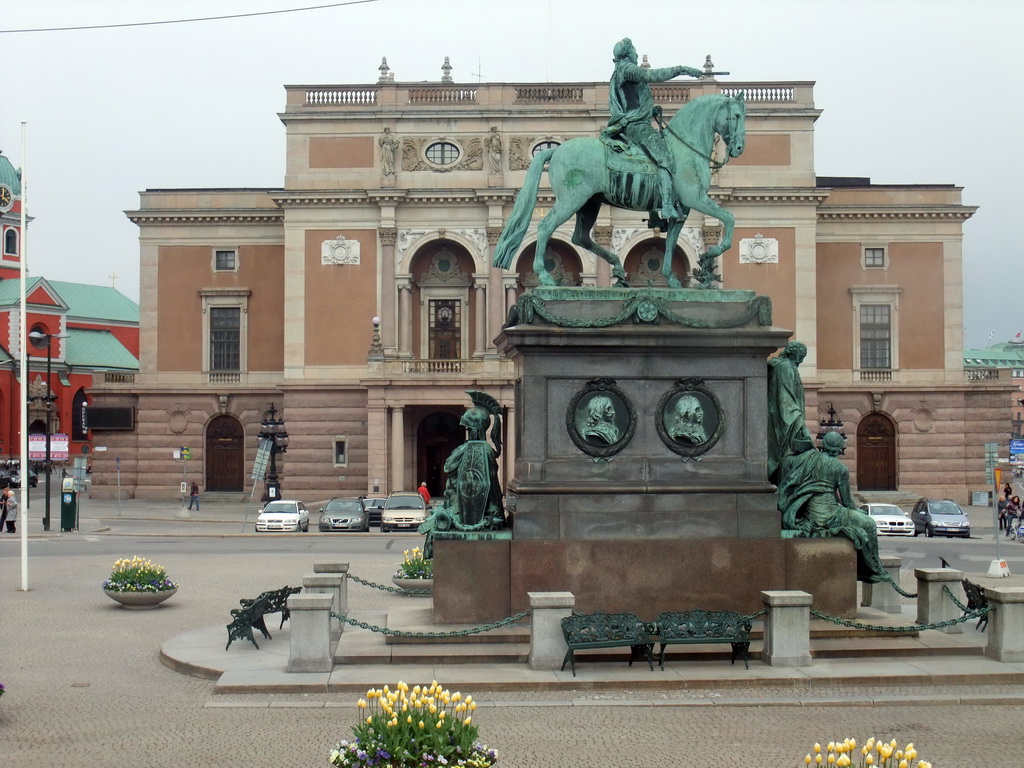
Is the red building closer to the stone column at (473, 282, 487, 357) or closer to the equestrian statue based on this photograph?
the stone column at (473, 282, 487, 357)

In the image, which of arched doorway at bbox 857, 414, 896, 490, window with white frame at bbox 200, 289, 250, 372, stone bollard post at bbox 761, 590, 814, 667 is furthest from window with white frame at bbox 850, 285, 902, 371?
stone bollard post at bbox 761, 590, 814, 667

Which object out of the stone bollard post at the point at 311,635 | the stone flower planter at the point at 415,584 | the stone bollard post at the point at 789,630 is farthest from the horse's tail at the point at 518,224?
the stone flower planter at the point at 415,584

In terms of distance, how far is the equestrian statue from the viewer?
641 inches

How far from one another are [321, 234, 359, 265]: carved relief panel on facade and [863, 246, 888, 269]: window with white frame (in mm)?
24960

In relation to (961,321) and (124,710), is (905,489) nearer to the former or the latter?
(961,321)

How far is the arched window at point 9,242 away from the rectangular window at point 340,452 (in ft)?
241

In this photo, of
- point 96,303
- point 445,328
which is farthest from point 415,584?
point 96,303

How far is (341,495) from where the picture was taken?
58.4 metres

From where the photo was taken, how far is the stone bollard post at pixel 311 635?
1378 centimetres

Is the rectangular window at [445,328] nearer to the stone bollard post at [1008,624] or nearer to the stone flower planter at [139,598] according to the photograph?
the stone flower planter at [139,598]

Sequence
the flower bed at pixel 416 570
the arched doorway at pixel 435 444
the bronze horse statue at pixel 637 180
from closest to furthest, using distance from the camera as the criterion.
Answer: the bronze horse statue at pixel 637 180 < the flower bed at pixel 416 570 < the arched doorway at pixel 435 444

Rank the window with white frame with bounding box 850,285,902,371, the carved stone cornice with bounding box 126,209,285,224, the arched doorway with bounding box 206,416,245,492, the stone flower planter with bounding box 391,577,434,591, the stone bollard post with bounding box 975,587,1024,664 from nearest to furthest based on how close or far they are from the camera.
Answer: the stone bollard post with bounding box 975,587,1024,664
the stone flower planter with bounding box 391,577,434,591
the window with white frame with bounding box 850,285,902,371
the carved stone cornice with bounding box 126,209,285,224
the arched doorway with bounding box 206,416,245,492

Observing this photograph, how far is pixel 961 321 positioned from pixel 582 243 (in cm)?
5031

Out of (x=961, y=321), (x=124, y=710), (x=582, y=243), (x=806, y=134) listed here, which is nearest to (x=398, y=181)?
(x=806, y=134)
